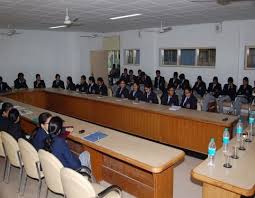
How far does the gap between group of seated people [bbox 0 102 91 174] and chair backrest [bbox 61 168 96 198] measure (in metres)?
0.51

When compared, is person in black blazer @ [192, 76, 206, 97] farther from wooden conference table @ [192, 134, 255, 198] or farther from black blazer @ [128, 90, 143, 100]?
wooden conference table @ [192, 134, 255, 198]

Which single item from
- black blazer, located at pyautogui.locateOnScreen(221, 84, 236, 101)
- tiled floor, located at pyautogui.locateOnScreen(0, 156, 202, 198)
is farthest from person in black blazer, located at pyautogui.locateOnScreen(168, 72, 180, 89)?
tiled floor, located at pyautogui.locateOnScreen(0, 156, 202, 198)

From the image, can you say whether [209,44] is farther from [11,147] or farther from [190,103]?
[11,147]

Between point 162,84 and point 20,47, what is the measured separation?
5.56 metres

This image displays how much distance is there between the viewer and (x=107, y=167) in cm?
360

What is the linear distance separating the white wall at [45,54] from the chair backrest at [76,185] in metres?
8.32

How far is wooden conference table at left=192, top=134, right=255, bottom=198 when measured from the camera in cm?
210

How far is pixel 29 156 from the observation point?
9.41 ft

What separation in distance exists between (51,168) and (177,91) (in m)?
5.09

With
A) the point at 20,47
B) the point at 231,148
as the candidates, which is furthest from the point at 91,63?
the point at 231,148

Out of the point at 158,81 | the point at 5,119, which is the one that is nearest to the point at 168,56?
the point at 158,81

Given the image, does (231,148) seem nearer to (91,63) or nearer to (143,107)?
(143,107)

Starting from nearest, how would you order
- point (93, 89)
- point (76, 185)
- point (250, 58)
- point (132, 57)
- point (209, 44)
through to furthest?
point (76, 185) < point (250, 58) < point (93, 89) < point (209, 44) < point (132, 57)

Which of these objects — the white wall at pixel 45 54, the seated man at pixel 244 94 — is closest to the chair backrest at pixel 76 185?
the seated man at pixel 244 94
